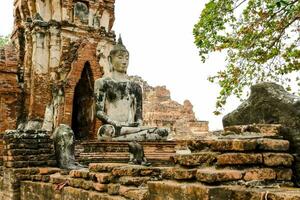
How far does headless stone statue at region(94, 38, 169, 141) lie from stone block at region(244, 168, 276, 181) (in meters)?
5.40

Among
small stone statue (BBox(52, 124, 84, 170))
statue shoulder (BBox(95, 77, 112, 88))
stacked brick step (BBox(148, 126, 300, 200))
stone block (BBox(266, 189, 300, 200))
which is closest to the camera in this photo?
stone block (BBox(266, 189, 300, 200))

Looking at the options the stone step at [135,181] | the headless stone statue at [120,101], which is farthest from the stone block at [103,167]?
the headless stone statue at [120,101]

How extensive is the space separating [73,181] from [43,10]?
9055 mm

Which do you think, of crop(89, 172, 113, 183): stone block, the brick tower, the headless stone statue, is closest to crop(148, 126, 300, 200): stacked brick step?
crop(89, 172, 113, 183): stone block

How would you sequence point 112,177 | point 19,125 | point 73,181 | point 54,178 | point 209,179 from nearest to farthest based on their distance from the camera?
1. point 209,179
2. point 112,177
3. point 73,181
4. point 54,178
5. point 19,125

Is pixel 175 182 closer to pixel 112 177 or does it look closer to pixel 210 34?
pixel 112 177

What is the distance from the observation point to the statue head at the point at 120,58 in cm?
848

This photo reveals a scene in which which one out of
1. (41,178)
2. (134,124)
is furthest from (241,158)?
(134,124)

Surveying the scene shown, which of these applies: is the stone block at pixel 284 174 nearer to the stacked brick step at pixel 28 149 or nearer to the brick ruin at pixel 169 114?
the stacked brick step at pixel 28 149

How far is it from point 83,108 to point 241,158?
10.1m

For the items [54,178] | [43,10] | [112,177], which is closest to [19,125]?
[43,10]

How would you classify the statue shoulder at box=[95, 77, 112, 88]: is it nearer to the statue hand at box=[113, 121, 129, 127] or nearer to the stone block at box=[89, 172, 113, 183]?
the statue hand at box=[113, 121, 129, 127]

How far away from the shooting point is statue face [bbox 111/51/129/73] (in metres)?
8.48

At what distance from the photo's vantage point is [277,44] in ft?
31.6
